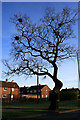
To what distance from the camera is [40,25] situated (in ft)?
58.8

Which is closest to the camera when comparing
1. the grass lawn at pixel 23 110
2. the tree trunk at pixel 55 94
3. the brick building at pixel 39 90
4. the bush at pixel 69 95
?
the grass lawn at pixel 23 110

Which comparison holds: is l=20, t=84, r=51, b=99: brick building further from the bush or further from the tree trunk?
the tree trunk

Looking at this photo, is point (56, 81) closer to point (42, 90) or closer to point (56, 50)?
point (56, 50)

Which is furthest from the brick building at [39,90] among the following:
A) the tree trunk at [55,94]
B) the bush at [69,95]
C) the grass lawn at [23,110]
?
the tree trunk at [55,94]

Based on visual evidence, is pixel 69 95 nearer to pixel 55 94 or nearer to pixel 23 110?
pixel 55 94

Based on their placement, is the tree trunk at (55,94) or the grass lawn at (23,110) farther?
the tree trunk at (55,94)

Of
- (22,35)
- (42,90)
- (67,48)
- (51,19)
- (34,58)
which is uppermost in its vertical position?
(51,19)

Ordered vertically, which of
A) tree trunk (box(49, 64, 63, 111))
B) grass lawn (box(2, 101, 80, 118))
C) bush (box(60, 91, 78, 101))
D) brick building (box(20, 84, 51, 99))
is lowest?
brick building (box(20, 84, 51, 99))

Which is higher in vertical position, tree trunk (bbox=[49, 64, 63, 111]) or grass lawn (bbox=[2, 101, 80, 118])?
tree trunk (bbox=[49, 64, 63, 111])

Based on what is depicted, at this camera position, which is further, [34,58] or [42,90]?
[42,90]

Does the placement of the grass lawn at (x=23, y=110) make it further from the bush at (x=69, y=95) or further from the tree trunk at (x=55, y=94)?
the bush at (x=69, y=95)

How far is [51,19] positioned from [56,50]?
3716mm

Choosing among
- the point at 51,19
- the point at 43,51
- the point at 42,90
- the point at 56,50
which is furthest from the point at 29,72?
the point at 42,90

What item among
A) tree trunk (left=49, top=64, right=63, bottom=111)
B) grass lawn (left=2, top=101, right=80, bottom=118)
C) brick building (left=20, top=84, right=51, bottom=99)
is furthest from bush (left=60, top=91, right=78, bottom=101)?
brick building (left=20, top=84, right=51, bottom=99)
